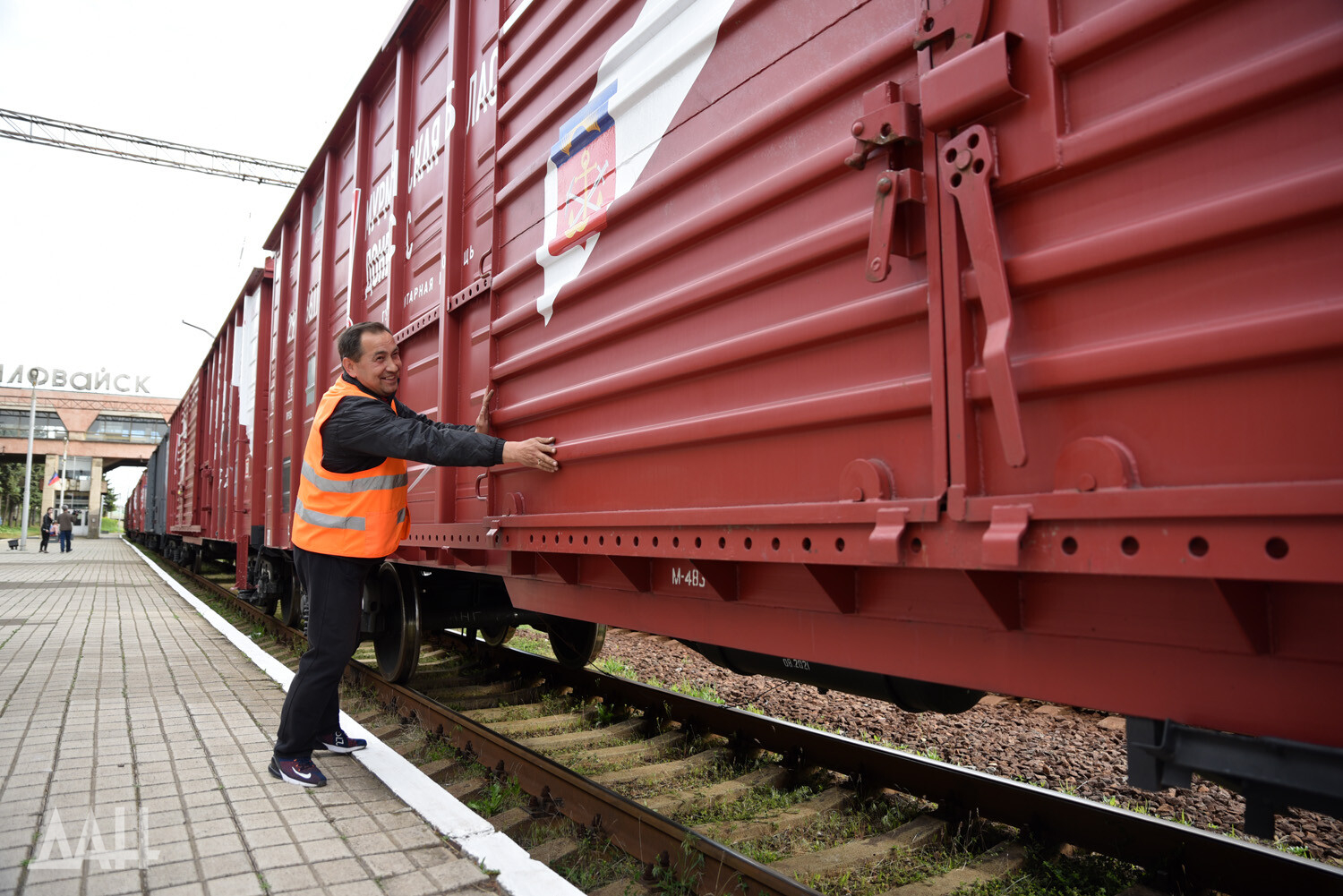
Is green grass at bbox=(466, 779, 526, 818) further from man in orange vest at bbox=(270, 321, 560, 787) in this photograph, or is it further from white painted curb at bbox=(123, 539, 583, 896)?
man in orange vest at bbox=(270, 321, 560, 787)

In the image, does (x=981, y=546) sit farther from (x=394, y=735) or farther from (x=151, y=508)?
(x=151, y=508)

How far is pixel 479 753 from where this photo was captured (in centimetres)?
399

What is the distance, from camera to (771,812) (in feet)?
10.9

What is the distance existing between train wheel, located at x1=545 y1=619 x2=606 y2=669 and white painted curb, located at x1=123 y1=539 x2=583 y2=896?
1.77 m

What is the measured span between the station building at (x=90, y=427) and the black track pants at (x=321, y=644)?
54.2m

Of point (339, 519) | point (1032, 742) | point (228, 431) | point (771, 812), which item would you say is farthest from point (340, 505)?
point (228, 431)

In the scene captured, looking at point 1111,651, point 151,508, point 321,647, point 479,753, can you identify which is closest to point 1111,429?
point 1111,651

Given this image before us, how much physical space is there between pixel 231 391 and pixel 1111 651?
39.0 ft

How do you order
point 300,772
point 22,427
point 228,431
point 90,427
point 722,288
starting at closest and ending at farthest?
point 722,288 < point 300,772 < point 228,431 < point 22,427 < point 90,427

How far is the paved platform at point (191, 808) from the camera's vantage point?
2492mm

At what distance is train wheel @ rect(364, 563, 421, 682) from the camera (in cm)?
527

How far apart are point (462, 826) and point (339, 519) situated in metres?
1.41

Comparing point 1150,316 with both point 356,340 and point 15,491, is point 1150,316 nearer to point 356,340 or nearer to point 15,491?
point 356,340

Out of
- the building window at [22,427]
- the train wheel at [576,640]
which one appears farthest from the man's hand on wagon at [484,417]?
the building window at [22,427]
